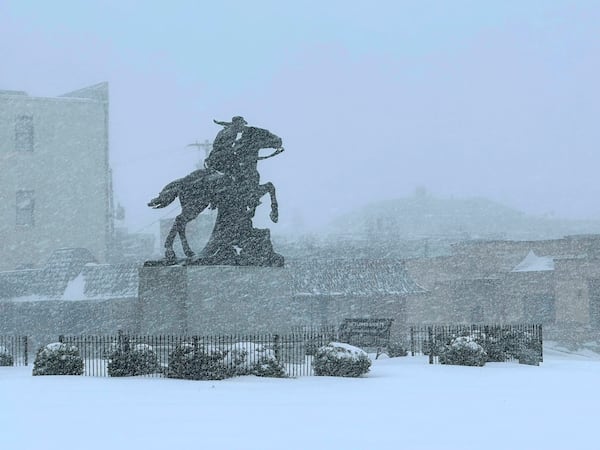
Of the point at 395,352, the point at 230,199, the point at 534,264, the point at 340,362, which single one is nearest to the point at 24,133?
the point at 534,264

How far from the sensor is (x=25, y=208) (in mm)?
52875

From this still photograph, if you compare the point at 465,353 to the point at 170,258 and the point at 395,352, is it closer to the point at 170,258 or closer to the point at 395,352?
the point at 395,352

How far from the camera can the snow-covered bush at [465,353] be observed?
811 inches

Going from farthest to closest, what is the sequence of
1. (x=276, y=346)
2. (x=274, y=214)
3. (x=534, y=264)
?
1. (x=534, y=264)
2. (x=274, y=214)
3. (x=276, y=346)

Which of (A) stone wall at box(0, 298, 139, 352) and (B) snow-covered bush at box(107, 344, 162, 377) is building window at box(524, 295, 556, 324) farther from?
(B) snow-covered bush at box(107, 344, 162, 377)

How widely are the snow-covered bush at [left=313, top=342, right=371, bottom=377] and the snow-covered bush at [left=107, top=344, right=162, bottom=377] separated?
369cm

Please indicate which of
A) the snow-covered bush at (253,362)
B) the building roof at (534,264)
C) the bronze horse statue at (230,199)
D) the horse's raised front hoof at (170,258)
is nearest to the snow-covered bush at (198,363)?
the snow-covered bush at (253,362)

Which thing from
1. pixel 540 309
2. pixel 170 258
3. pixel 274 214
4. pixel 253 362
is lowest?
pixel 540 309

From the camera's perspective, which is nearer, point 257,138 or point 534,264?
point 257,138

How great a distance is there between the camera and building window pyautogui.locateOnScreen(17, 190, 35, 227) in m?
52.5

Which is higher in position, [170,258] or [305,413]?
[170,258]


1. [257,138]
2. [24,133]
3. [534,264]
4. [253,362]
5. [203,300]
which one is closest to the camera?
[253,362]

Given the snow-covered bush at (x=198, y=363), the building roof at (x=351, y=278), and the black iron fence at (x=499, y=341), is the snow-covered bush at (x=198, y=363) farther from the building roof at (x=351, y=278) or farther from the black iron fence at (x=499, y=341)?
the building roof at (x=351, y=278)

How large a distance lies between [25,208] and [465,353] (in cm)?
3900
